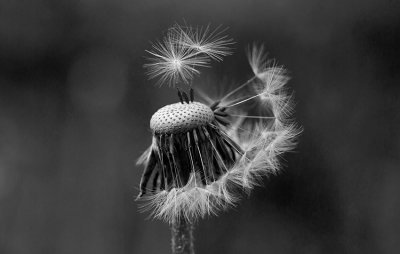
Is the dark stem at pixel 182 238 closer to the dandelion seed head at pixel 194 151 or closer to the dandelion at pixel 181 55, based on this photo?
the dandelion seed head at pixel 194 151

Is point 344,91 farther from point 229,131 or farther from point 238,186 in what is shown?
point 238,186

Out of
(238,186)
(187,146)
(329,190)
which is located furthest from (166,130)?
(329,190)

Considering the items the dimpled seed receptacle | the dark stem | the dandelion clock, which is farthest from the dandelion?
the dark stem

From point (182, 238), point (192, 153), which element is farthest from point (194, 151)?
point (182, 238)

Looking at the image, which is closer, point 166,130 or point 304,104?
point 166,130

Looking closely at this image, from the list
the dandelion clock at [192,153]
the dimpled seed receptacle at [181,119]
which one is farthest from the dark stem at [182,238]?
the dimpled seed receptacle at [181,119]

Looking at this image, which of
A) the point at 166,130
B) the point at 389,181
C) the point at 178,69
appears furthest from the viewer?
the point at 389,181

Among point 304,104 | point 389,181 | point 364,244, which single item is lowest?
point 364,244
